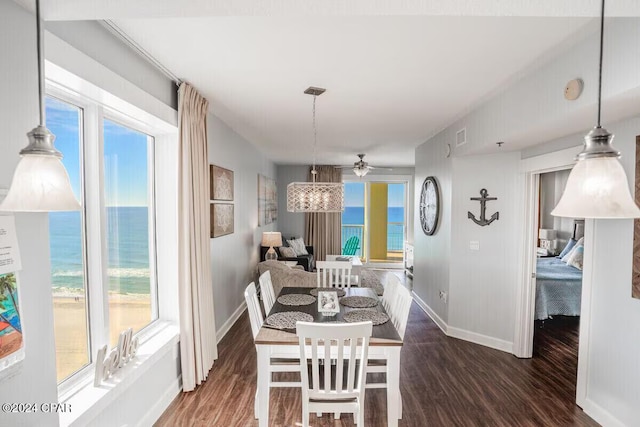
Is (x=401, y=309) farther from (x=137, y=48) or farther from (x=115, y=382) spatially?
(x=137, y=48)

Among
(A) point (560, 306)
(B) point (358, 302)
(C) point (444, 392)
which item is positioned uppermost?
(B) point (358, 302)

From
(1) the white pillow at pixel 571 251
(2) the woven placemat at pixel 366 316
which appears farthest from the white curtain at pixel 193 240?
(1) the white pillow at pixel 571 251

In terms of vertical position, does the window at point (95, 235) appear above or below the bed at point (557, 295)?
above

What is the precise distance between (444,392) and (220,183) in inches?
120

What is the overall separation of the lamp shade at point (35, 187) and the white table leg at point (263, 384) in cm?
152

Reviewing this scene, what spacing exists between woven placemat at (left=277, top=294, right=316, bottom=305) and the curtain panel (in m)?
4.91

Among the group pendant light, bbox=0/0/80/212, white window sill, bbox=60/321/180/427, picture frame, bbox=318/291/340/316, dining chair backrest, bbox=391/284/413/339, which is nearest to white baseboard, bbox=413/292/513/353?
dining chair backrest, bbox=391/284/413/339

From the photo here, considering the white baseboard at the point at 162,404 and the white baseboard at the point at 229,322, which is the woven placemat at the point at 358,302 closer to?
the white baseboard at the point at 162,404

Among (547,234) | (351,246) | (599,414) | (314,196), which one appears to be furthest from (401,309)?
(351,246)

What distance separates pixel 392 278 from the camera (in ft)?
10.3

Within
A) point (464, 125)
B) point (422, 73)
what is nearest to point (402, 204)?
point (464, 125)

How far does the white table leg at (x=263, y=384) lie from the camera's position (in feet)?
6.91

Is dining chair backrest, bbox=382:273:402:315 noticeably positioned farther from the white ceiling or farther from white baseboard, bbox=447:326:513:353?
the white ceiling

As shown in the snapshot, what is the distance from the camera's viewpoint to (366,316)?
8.08 feet
